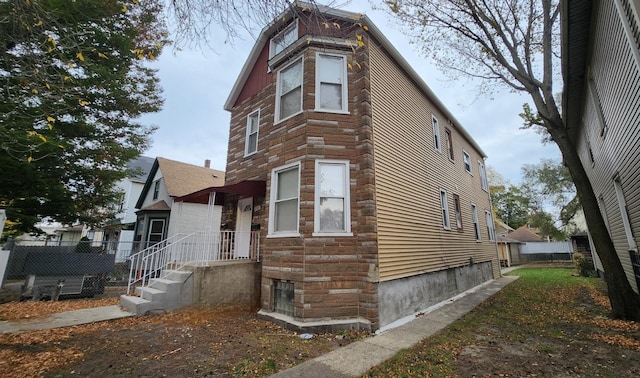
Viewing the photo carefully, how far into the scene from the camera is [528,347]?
499cm

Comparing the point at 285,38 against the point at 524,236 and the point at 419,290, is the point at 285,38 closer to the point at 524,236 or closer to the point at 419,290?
the point at 419,290

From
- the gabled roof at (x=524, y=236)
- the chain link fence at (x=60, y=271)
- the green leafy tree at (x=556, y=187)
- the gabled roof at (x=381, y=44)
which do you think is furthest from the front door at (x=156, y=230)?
the gabled roof at (x=524, y=236)

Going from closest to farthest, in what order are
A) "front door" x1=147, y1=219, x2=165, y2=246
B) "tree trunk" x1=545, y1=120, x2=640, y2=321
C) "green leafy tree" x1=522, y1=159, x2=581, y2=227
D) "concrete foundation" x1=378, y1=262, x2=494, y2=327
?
"tree trunk" x1=545, y1=120, x2=640, y2=321, "concrete foundation" x1=378, y1=262, x2=494, y2=327, "front door" x1=147, y1=219, x2=165, y2=246, "green leafy tree" x1=522, y1=159, x2=581, y2=227

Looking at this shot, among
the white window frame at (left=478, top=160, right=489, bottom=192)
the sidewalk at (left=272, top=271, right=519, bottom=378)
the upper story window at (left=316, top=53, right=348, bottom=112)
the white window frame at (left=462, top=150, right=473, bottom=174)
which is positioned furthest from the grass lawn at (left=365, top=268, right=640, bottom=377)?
the white window frame at (left=478, top=160, right=489, bottom=192)

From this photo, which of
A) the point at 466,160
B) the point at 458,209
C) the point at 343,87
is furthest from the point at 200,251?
the point at 466,160

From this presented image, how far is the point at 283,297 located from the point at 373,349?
2710mm

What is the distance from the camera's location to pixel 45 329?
18.7 feet

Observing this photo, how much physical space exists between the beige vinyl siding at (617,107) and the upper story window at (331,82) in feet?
17.5

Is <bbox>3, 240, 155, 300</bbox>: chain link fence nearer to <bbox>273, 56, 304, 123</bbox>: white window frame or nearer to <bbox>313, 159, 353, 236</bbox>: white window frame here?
<bbox>273, 56, 304, 123</bbox>: white window frame

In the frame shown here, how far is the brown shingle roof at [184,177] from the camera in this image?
17.1 metres

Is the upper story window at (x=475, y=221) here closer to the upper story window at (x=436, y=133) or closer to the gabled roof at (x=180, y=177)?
the upper story window at (x=436, y=133)

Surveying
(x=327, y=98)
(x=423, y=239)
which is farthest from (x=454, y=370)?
(x=327, y=98)

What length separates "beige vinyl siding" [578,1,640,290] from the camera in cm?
525

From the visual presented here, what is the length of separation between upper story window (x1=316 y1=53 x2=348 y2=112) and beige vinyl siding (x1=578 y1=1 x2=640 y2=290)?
535 cm
